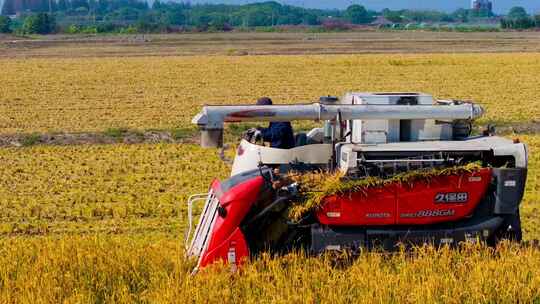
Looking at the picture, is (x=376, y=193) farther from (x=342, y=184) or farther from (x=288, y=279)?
(x=288, y=279)

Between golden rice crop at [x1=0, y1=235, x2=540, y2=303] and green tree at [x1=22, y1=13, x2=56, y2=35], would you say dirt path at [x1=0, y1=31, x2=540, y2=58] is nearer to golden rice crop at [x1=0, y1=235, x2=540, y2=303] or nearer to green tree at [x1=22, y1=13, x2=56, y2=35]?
green tree at [x1=22, y1=13, x2=56, y2=35]

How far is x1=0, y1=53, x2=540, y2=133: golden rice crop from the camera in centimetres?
2345

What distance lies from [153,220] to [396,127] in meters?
4.82

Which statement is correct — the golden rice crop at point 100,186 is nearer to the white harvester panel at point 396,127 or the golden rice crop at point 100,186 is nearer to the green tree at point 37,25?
the white harvester panel at point 396,127

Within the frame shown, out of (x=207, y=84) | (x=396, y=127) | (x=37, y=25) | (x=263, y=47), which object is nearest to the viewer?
(x=396, y=127)

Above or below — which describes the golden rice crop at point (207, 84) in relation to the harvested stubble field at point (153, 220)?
below

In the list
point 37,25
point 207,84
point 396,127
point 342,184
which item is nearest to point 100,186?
point 396,127

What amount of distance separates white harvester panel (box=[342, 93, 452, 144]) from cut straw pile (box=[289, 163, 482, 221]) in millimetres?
520

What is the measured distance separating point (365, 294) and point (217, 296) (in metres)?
1.19

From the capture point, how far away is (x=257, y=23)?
19725 centimetres

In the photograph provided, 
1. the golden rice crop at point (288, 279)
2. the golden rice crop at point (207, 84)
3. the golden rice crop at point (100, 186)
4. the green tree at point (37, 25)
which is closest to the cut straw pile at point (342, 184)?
the golden rice crop at point (288, 279)

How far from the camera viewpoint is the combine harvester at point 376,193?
22.5ft

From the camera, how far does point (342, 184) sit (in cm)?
686

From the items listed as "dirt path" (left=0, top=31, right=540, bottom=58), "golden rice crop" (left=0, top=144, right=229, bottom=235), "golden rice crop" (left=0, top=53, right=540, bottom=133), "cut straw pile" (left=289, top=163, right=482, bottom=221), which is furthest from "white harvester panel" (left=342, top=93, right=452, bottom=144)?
"dirt path" (left=0, top=31, right=540, bottom=58)
